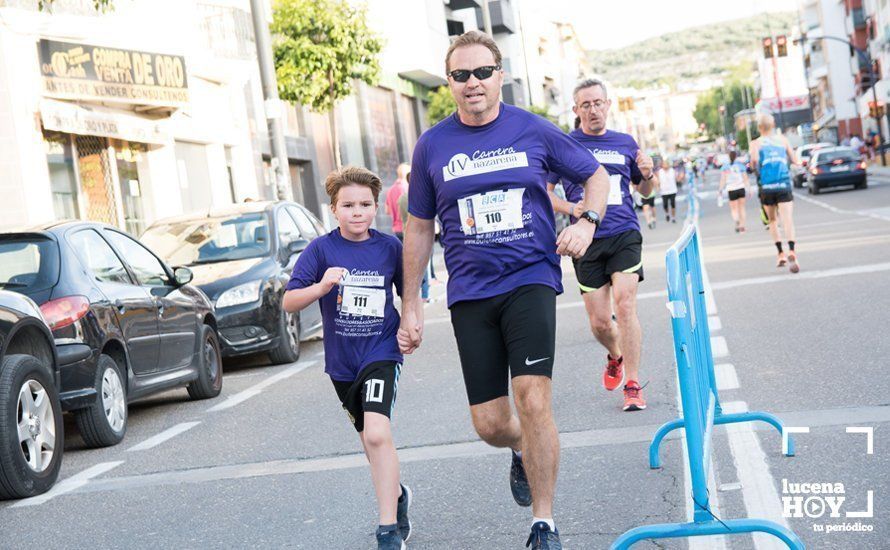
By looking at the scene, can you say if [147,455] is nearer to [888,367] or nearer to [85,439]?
[85,439]

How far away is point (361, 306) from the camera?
17.2 feet

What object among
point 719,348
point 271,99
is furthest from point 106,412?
point 271,99

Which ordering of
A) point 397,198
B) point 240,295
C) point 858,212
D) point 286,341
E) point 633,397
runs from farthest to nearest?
point 858,212
point 397,198
point 286,341
point 240,295
point 633,397

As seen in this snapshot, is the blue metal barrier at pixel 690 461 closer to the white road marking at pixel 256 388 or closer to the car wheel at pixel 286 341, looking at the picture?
the white road marking at pixel 256 388

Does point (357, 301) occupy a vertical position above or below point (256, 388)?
above

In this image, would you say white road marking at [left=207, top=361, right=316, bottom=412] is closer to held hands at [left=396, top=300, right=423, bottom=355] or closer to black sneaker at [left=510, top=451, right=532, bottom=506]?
black sneaker at [left=510, top=451, right=532, bottom=506]

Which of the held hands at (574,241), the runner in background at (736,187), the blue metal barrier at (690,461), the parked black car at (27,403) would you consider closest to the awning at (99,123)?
the runner in background at (736,187)

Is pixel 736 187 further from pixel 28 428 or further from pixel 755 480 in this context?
pixel 755 480

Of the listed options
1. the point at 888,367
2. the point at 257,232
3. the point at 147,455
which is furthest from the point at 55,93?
the point at 888,367

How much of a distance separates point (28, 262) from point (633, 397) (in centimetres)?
405

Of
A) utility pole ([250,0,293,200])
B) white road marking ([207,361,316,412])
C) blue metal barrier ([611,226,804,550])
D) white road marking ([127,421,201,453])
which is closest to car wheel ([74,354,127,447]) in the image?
white road marking ([127,421,201,453])

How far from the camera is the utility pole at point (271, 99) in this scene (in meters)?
19.5

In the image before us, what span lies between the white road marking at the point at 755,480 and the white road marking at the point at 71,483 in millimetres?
3610

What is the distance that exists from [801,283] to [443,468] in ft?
28.2
